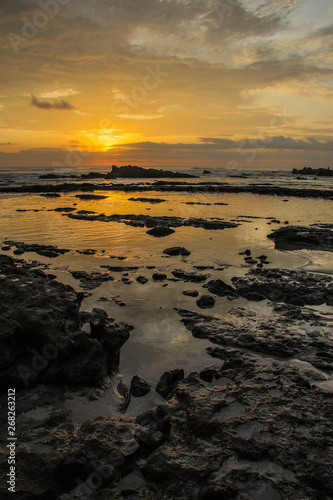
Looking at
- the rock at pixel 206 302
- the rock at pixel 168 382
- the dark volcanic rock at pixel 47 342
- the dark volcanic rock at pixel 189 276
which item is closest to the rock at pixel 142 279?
the dark volcanic rock at pixel 189 276

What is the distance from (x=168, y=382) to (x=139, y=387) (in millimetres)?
417

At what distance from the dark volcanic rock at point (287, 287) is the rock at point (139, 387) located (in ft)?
13.6

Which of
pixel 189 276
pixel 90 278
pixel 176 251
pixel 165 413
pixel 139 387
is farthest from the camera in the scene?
pixel 176 251

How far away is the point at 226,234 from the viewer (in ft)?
51.8

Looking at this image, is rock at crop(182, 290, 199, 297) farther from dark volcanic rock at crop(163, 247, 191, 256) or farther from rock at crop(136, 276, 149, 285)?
dark volcanic rock at crop(163, 247, 191, 256)

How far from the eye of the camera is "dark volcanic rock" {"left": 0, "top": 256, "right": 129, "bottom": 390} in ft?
13.6

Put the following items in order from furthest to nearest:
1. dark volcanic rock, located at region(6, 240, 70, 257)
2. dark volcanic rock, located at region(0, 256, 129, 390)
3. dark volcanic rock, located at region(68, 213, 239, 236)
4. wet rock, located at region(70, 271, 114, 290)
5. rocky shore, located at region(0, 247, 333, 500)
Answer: dark volcanic rock, located at region(68, 213, 239, 236) → dark volcanic rock, located at region(6, 240, 70, 257) → wet rock, located at region(70, 271, 114, 290) → dark volcanic rock, located at region(0, 256, 129, 390) → rocky shore, located at region(0, 247, 333, 500)

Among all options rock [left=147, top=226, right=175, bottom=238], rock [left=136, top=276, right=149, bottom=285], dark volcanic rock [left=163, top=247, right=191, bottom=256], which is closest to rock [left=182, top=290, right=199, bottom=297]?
rock [left=136, top=276, right=149, bottom=285]

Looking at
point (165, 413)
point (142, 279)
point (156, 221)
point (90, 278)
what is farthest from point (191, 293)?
point (156, 221)

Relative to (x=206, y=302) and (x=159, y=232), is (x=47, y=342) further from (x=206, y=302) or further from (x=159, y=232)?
(x=159, y=232)

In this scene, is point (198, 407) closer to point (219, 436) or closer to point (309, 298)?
point (219, 436)

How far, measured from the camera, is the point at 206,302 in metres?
7.31

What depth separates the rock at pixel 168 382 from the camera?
14.1 ft

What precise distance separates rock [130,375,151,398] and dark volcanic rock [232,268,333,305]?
413 centimetres
